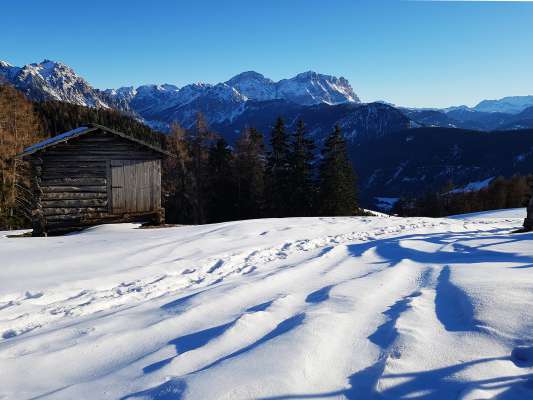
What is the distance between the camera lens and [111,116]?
3994 inches

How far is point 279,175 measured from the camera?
117ft

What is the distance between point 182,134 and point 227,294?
32.2m

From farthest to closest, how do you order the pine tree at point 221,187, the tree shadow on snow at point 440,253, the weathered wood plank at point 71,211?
the pine tree at point 221,187
the weathered wood plank at point 71,211
the tree shadow on snow at point 440,253

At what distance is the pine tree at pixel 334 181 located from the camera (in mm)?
35375

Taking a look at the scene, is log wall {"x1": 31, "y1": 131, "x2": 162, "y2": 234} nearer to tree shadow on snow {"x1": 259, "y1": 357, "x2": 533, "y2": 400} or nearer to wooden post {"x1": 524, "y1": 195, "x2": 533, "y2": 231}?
tree shadow on snow {"x1": 259, "y1": 357, "x2": 533, "y2": 400}

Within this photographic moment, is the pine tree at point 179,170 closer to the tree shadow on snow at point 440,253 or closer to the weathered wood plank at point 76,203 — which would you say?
the weathered wood plank at point 76,203

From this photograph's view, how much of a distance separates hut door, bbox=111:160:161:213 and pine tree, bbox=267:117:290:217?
19.9 meters

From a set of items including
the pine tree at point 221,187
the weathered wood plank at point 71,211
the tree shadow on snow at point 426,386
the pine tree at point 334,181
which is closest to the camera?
the tree shadow on snow at point 426,386

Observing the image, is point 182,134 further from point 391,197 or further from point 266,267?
point 391,197

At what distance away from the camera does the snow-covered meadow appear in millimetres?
2807

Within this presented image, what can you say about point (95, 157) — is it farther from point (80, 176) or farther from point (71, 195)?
point (71, 195)

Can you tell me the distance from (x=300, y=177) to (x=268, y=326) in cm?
3165

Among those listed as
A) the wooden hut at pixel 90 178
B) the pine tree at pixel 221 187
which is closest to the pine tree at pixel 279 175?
the pine tree at pixel 221 187

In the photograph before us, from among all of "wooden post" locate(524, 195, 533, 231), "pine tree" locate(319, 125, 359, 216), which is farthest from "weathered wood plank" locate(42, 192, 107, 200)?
"pine tree" locate(319, 125, 359, 216)
